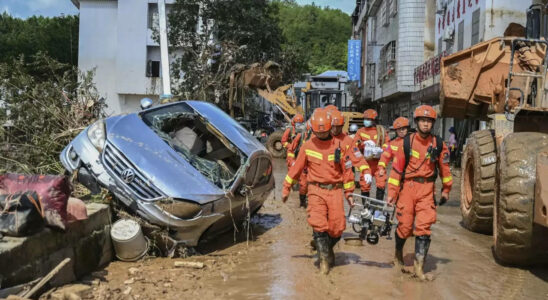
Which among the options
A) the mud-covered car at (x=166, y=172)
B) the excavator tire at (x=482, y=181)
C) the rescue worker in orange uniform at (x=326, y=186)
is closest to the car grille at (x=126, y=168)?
the mud-covered car at (x=166, y=172)

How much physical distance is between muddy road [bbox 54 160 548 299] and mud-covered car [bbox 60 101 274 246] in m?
0.50

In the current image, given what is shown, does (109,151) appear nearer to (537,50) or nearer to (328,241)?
(328,241)

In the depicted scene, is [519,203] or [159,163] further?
[159,163]

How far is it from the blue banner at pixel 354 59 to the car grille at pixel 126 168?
3382 cm

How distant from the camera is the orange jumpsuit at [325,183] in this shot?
5.70 m

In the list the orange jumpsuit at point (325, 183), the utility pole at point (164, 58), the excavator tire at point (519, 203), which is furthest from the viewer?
the utility pole at point (164, 58)

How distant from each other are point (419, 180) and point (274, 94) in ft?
53.9

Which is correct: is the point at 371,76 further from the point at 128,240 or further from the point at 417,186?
the point at 128,240

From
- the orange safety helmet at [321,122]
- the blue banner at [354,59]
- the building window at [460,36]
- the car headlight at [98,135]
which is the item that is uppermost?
the blue banner at [354,59]

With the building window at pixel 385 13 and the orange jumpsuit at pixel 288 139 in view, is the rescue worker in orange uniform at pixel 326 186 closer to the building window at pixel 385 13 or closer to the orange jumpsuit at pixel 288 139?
the orange jumpsuit at pixel 288 139

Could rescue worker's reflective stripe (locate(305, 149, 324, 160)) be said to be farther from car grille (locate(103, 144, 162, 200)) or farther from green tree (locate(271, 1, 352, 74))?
green tree (locate(271, 1, 352, 74))

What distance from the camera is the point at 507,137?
5746 millimetres

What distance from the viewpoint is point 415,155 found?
578 centimetres

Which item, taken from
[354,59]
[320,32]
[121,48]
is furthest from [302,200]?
→ [320,32]
